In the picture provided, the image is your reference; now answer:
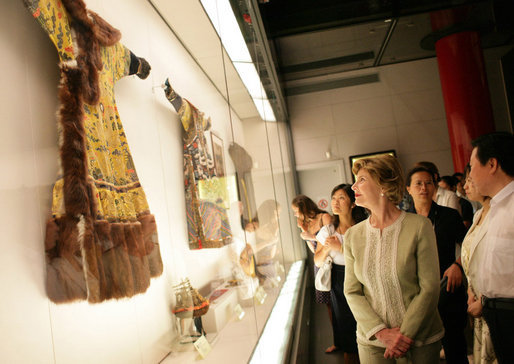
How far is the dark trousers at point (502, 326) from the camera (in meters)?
1.50

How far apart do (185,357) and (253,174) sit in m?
1.49

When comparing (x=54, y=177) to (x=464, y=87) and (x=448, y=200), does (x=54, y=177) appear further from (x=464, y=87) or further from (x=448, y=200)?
(x=464, y=87)

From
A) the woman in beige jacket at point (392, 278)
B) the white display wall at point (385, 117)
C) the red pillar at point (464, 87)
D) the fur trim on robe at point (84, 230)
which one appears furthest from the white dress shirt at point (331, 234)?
the white display wall at point (385, 117)

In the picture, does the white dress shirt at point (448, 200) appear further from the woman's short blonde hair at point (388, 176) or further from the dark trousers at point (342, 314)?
the woman's short blonde hair at point (388, 176)

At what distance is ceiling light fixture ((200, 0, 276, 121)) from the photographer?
2088mm

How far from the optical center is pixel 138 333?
106 cm

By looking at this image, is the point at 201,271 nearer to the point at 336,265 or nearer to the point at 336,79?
the point at 336,265

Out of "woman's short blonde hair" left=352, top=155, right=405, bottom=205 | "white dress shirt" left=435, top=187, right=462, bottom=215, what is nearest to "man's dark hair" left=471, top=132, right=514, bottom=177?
"woman's short blonde hair" left=352, top=155, right=405, bottom=205

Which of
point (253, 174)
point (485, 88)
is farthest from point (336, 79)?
point (253, 174)

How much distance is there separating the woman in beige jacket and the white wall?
17.1 ft

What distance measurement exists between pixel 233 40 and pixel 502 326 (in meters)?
2.09

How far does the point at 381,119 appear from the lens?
6898 mm

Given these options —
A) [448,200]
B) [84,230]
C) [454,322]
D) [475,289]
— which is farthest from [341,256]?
[84,230]

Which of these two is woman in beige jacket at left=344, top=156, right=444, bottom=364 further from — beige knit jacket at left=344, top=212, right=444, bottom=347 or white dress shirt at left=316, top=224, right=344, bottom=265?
→ white dress shirt at left=316, top=224, right=344, bottom=265
